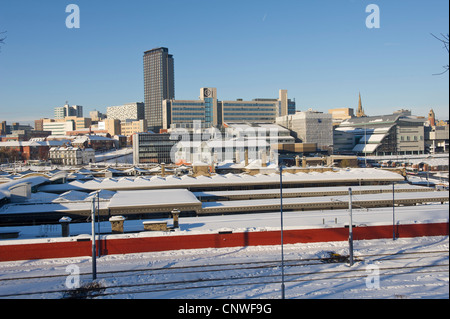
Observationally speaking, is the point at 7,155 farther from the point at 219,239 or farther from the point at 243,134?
the point at 219,239

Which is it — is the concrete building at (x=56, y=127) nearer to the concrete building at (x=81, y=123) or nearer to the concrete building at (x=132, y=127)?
the concrete building at (x=81, y=123)

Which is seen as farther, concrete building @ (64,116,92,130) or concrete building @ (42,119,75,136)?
concrete building @ (64,116,92,130)

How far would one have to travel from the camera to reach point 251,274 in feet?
51.5

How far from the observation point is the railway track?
14.4 meters

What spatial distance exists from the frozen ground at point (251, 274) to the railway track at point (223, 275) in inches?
1.5

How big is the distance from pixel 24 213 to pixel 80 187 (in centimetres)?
1041

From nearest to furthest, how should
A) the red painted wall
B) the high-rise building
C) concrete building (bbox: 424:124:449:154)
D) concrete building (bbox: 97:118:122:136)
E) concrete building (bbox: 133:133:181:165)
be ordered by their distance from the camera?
the red painted wall → concrete building (bbox: 133:133:181:165) → concrete building (bbox: 424:124:449:154) → concrete building (bbox: 97:118:122:136) → the high-rise building

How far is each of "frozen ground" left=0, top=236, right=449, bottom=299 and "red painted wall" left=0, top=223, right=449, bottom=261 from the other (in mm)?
424

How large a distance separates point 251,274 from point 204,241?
4244 millimetres

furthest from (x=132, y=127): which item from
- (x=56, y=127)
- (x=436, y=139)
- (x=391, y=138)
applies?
(x=436, y=139)

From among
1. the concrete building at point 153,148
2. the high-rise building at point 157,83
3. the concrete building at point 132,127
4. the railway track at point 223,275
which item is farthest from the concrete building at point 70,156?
the high-rise building at point 157,83

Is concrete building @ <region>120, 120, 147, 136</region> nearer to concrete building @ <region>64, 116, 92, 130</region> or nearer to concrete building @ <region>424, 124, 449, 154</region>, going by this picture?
concrete building @ <region>64, 116, 92, 130</region>

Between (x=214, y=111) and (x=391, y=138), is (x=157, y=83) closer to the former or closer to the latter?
(x=214, y=111)

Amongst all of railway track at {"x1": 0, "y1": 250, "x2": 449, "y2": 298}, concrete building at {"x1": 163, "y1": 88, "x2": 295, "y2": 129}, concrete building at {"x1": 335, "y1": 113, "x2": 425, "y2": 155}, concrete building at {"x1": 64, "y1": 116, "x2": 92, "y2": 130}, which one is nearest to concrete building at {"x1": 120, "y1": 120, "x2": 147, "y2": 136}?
concrete building at {"x1": 64, "y1": 116, "x2": 92, "y2": 130}
